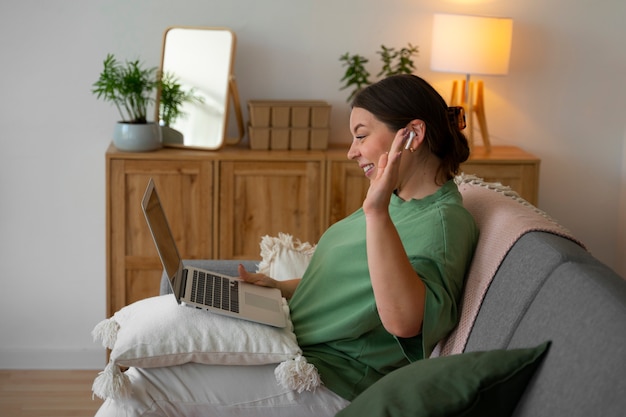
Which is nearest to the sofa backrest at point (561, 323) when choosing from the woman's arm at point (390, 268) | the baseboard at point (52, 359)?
the woman's arm at point (390, 268)

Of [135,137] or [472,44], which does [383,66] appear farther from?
[135,137]

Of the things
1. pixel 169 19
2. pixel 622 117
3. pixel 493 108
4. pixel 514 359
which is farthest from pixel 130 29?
pixel 514 359

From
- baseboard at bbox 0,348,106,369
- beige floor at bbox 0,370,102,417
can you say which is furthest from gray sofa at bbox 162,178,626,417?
baseboard at bbox 0,348,106,369

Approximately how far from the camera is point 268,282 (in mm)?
2311

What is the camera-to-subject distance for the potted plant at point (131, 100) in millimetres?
3365

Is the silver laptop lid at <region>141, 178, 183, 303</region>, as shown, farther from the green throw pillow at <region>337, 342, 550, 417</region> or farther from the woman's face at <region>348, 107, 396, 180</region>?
the green throw pillow at <region>337, 342, 550, 417</region>

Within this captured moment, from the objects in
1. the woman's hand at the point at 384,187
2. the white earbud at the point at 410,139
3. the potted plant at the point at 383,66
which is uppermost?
the potted plant at the point at 383,66

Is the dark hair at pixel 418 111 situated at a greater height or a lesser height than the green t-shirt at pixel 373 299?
greater

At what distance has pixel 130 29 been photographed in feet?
11.8

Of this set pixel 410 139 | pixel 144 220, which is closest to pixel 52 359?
pixel 144 220

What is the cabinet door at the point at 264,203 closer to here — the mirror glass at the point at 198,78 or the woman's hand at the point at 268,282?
the mirror glass at the point at 198,78

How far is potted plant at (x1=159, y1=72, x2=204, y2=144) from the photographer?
3.53 m

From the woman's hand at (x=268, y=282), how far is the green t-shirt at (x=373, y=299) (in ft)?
0.67

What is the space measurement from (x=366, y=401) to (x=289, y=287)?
2.99 ft
